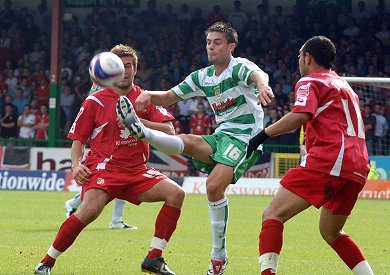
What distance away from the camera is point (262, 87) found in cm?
759

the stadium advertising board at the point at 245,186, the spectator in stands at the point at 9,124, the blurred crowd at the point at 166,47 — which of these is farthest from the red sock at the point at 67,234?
the spectator in stands at the point at 9,124

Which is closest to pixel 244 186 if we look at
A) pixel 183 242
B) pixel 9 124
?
pixel 9 124

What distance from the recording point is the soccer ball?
313 inches

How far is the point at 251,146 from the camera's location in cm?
708

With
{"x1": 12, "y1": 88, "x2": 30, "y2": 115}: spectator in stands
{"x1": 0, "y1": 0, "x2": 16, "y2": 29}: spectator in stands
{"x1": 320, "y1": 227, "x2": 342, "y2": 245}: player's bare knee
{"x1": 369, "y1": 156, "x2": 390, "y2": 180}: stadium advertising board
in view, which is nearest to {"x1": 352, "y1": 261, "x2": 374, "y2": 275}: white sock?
{"x1": 320, "y1": 227, "x2": 342, "y2": 245}: player's bare knee

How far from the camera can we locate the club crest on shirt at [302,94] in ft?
22.9

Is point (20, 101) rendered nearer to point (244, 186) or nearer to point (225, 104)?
point (244, 186)

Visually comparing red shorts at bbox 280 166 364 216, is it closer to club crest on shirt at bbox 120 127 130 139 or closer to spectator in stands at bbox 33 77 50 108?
club crest on shirt at bbox 120 127 130 139

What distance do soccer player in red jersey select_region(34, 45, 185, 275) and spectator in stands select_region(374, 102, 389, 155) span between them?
13415 millimetres

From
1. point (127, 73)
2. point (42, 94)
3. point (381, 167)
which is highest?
point (127, 73)

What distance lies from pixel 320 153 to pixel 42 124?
19.6m

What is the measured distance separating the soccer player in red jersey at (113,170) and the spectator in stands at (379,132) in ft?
44.0

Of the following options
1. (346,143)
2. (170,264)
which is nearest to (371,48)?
(170,264)

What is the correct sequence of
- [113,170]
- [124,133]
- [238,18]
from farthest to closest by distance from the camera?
1. [238,18]
2. [124,133]
3. [113,170]
